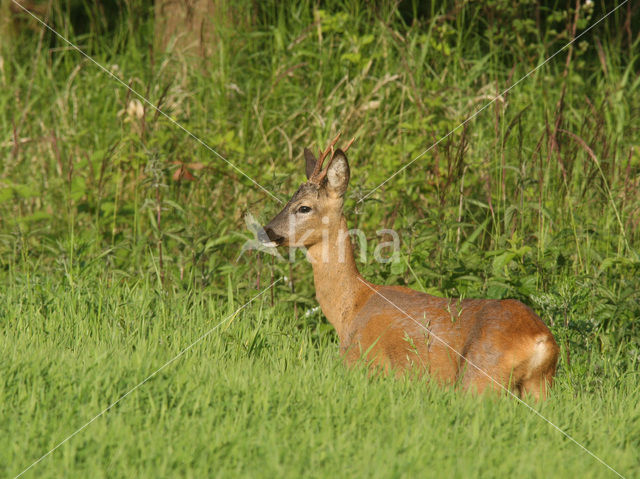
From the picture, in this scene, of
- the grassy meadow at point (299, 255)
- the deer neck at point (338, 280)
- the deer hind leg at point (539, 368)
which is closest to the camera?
the grassy meadow at point (299, 255)

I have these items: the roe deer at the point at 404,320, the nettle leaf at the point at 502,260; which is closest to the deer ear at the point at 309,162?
the roe deer at the point at 404,320

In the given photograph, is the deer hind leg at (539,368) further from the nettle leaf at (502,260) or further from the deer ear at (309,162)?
the deer ear at (309,162)

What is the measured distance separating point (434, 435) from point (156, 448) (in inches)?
38.2

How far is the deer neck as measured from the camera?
14.8 ft

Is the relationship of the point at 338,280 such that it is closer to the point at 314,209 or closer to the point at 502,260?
the point at 314,209

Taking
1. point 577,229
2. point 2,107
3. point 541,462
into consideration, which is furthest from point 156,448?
point 2,107

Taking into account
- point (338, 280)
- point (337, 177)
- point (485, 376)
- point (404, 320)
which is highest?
point (337, 177)

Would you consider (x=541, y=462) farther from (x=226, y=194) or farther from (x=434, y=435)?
(x=226, y=194)

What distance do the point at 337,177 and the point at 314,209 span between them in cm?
21

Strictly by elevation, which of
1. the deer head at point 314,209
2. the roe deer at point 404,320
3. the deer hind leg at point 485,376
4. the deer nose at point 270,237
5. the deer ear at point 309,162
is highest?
the deer ear at point 309,162

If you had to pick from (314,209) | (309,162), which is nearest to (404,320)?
(314,209)

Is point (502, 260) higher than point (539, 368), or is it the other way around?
point (502, 260)

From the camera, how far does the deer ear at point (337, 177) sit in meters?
4.59

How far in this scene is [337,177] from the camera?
464cm
